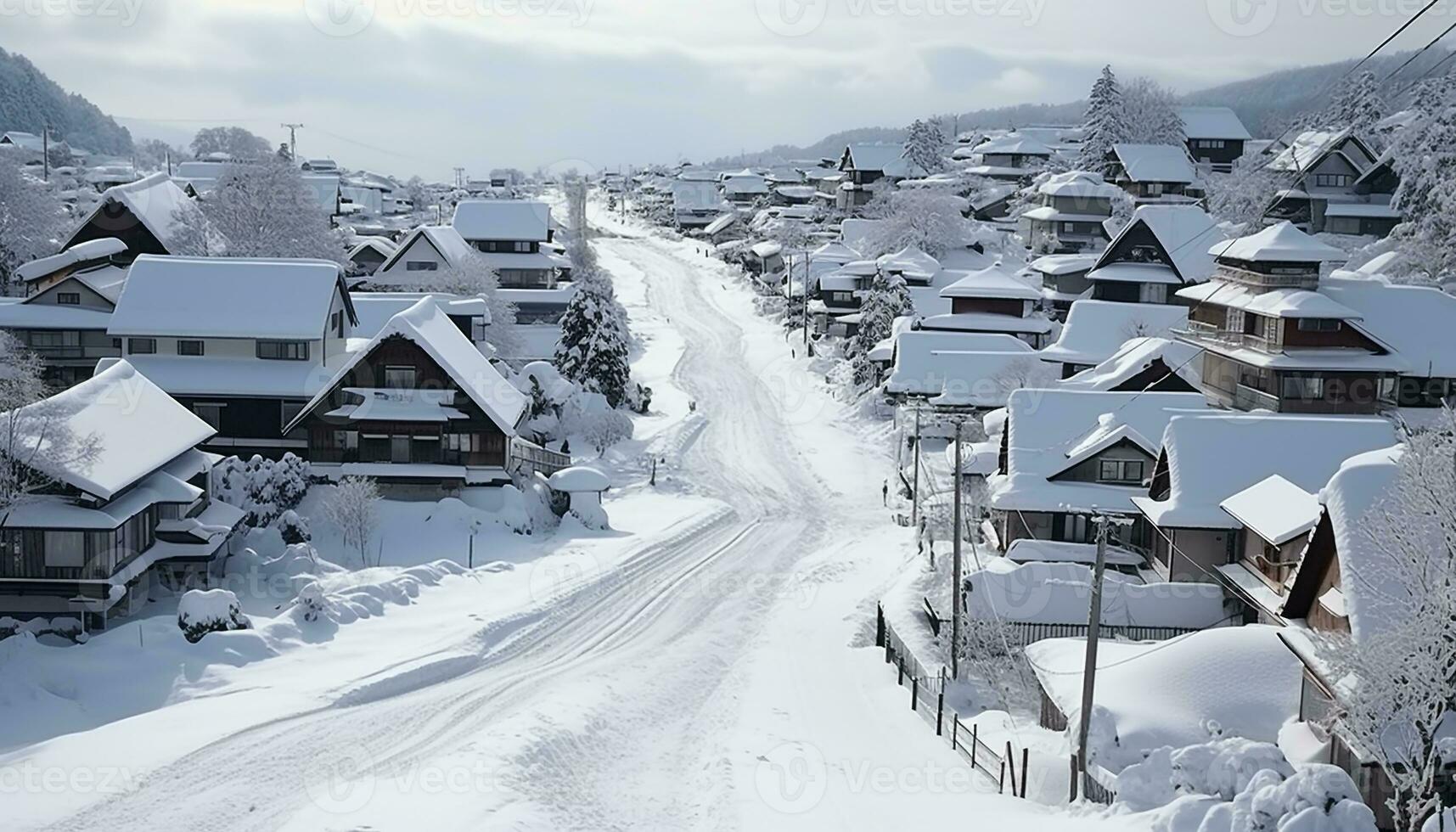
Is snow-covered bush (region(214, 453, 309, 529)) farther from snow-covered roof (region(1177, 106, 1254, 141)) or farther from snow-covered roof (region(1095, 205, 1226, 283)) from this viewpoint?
snow-covered roof (region(1177, 106, 1254, 141))

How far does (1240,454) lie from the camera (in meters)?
28.2

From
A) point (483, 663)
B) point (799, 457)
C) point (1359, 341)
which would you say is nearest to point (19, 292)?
point (799, 457)

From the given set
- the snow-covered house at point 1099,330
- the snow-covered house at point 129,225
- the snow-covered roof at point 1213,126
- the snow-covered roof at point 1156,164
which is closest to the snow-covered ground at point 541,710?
the snow-covered house at point 1099,330

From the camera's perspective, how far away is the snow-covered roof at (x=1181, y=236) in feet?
189

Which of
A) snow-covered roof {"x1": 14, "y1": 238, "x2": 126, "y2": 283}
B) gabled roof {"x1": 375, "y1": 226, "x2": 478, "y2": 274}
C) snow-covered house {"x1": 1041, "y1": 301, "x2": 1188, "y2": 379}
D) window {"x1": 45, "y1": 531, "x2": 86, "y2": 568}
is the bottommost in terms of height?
window {"x1": 45, "y1": 531, "x2": 86, "y2": 568}

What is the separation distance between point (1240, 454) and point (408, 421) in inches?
887

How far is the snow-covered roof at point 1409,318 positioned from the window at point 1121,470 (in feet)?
41.6

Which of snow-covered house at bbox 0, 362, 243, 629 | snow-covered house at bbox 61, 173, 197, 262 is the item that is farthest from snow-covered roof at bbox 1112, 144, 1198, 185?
snow-covered house at bbox 0, 362, 243, 629

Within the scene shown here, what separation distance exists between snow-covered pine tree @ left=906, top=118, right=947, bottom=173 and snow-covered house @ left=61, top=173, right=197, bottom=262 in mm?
64928

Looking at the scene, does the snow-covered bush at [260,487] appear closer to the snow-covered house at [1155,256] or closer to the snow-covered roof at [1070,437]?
the snow-covered roof at [1070,437]

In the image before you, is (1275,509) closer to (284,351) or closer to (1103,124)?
(284,351)

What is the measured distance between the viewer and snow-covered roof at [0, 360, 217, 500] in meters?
25.0

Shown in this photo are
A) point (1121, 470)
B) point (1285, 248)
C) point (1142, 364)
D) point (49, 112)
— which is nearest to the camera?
point (1121, 470)

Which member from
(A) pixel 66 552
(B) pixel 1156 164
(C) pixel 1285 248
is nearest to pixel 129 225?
(A) pixel 66 552
